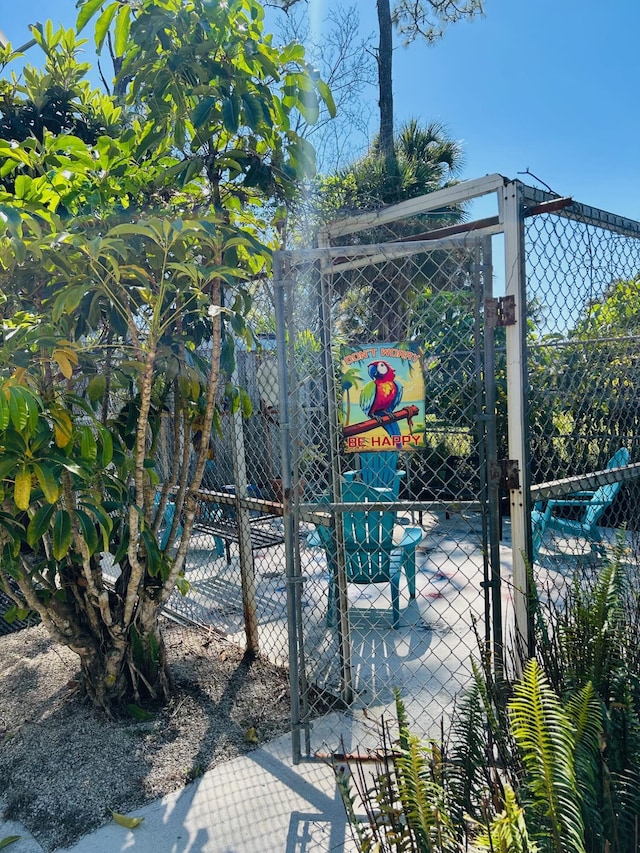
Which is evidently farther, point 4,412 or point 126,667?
point 126,667

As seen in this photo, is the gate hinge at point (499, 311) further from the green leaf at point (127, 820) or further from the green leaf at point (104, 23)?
the green leaf at point (127, 820)

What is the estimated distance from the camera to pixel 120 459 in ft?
8.74

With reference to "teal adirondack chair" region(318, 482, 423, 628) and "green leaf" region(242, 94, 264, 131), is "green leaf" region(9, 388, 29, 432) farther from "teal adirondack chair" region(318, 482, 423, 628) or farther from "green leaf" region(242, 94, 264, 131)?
"teal adirondack chair" region(318, 482, 423, 628)

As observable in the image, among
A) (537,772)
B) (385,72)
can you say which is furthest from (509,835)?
(385,72)

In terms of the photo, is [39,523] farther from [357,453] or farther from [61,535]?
[357,453]

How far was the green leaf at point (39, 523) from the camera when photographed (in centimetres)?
234

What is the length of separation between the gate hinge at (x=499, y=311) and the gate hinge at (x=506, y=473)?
1.73 ft

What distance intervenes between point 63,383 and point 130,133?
4.17ft

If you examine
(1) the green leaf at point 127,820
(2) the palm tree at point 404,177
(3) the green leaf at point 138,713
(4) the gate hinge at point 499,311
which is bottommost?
(1) the green leaf at point 127,820

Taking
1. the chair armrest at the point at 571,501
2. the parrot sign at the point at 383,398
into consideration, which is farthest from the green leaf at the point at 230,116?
the chair armrest at the point at 571,501

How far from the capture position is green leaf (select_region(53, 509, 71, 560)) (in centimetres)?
235

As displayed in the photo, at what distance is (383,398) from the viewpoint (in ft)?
7.85

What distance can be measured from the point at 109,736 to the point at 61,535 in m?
1.13

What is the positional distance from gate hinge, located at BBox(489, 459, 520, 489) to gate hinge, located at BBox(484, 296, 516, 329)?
529mm
